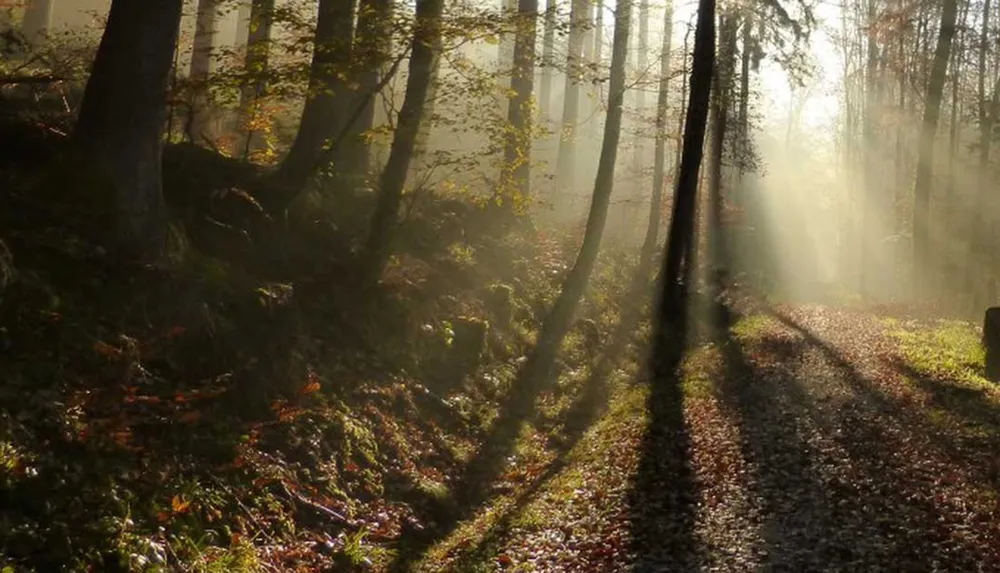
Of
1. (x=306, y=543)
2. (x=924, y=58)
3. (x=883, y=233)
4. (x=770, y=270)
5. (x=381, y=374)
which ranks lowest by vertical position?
(x=306, y=543)

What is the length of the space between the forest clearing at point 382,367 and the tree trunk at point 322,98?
5 centimetres

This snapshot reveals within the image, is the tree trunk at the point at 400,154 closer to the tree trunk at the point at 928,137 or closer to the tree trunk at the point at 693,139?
the tree trunk at the point at 693,139

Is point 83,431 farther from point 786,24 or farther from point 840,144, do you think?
point 840,144

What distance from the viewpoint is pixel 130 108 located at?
7914 millimetres

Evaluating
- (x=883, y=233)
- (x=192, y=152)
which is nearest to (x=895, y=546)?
(x=192, y=152)

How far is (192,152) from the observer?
11406 mm

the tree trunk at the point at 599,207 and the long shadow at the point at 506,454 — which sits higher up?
the tree trunk at the point at 599,207

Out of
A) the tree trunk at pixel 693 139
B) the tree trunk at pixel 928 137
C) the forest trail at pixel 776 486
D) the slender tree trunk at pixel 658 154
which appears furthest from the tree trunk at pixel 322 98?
the tree trunk at pixel 928 137

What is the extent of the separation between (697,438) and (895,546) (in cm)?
339

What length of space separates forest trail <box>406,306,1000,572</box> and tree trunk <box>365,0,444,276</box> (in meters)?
3.83

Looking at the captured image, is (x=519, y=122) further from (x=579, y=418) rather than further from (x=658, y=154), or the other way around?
(x=658, y=154)

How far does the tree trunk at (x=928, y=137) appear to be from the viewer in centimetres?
2195

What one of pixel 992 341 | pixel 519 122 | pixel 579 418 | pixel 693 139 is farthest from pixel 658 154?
pixel 579 418

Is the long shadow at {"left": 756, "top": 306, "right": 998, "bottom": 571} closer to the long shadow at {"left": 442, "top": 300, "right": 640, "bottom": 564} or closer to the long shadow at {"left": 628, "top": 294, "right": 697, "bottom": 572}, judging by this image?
the long shadow at {"left": 628, "top": 294, "right": 697, "bottom": 572}
